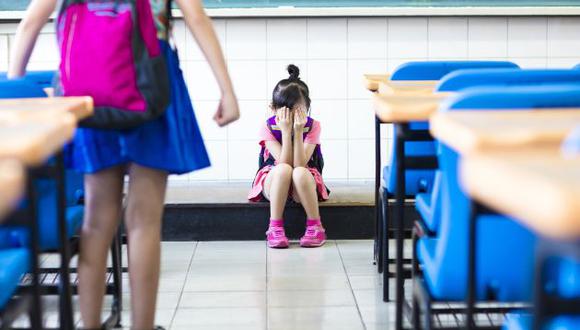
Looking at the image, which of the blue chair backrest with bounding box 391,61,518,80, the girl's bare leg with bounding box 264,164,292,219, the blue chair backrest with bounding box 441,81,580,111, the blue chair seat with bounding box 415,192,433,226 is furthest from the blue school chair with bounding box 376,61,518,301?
the blue chair backrest with bounding box 441,81,580,111

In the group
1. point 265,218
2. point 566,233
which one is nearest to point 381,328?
point 265,218

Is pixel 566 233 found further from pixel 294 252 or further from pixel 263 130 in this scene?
pixel 263 130

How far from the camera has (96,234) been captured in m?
2.23

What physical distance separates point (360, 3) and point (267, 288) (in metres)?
2.18

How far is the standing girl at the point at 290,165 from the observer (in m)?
4.22

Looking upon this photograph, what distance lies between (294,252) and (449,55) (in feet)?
5.56

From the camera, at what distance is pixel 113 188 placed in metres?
2.25

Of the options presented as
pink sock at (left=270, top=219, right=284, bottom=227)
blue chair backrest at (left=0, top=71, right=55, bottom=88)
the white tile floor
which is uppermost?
blue chair backrest at (left=0, top=71, right=55, bottom=88)

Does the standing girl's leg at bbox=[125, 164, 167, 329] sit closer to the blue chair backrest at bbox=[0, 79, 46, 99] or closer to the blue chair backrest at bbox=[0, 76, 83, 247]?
the blue chair backrest at bbox=[0, 76, 83, 247]

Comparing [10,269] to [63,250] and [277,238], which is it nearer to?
[63,250]

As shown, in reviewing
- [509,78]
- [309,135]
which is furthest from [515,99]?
[309,135]

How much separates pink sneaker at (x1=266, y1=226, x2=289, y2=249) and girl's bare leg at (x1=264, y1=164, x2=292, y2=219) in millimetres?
60

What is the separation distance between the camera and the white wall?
5098 millimetres

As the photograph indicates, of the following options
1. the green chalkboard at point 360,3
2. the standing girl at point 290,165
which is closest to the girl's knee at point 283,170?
the standing girl at point 290,165
